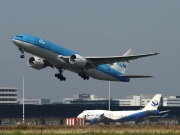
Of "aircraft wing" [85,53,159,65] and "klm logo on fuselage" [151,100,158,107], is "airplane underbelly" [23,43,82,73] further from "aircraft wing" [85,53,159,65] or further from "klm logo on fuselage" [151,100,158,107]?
"klm logo on fuselage" [151,100,158,107]

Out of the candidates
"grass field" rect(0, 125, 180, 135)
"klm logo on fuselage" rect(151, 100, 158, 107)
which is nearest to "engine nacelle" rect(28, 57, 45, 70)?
"grass field" rect(0, 125, 180, 135)

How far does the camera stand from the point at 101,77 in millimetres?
96188

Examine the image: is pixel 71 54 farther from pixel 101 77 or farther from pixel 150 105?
pixel 150 105

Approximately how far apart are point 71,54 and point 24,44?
8341 millimetres

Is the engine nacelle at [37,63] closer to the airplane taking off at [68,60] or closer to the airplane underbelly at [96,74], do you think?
the airplane taking off at [68,60]

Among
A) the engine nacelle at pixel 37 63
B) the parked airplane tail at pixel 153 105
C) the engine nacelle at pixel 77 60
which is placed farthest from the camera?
the parked airplane tail at pixel 153 105

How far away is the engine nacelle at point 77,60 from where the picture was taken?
3549 inches

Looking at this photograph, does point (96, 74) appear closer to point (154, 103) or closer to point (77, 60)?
point (77, 60)

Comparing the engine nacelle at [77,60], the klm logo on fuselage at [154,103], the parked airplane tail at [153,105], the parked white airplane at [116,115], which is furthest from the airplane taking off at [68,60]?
the klm logo on fuselage at [154,103]

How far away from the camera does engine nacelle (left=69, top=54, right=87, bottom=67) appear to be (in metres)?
90.1

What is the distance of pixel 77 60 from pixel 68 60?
1.24 meters

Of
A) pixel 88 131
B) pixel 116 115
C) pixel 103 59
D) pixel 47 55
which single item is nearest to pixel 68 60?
pixel 47 55

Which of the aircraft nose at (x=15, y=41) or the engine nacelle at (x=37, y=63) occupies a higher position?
→ the aircraft nose at (x=15, y=41)

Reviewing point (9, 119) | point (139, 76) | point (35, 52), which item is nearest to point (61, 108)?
point (9, 119)
